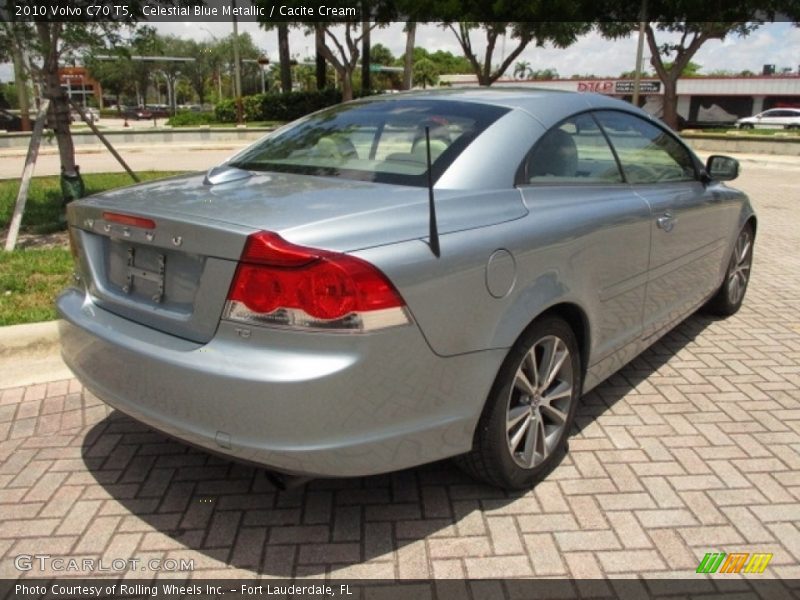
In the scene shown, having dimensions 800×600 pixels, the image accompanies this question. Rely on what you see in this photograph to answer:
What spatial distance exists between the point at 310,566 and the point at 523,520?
0.85 meters

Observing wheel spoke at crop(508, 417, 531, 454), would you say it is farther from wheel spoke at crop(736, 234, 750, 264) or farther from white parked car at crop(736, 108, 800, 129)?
white parked car at crop(736, 108, 800, 129)

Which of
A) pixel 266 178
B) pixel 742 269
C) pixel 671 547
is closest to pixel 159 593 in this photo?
pixel 266 178

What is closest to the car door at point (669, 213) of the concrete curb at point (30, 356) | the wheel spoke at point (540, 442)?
the wheel spoke at point (540, 442)

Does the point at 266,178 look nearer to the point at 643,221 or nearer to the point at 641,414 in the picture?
the point at 643,221

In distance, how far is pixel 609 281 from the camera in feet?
10.3

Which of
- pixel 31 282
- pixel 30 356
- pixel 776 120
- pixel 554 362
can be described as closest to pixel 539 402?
pixel 554 362

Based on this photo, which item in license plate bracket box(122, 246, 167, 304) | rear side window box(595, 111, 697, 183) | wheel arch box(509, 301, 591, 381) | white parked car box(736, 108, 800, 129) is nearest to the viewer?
license plate bracket box(122, 246, 167, 304)

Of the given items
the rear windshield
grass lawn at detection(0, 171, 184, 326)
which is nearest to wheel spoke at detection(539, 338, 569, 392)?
the rear windshield

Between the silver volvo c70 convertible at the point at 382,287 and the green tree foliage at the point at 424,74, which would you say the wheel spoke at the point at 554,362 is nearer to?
the silver volvo c70 convertible at the point at 382,287

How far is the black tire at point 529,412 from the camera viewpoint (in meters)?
2.58

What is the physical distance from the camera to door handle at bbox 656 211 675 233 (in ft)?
11.6

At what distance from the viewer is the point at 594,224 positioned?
9.79 ft

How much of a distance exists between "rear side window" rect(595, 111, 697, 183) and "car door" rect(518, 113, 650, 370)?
117 mm

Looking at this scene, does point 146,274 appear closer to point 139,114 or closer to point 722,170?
point 722,170
